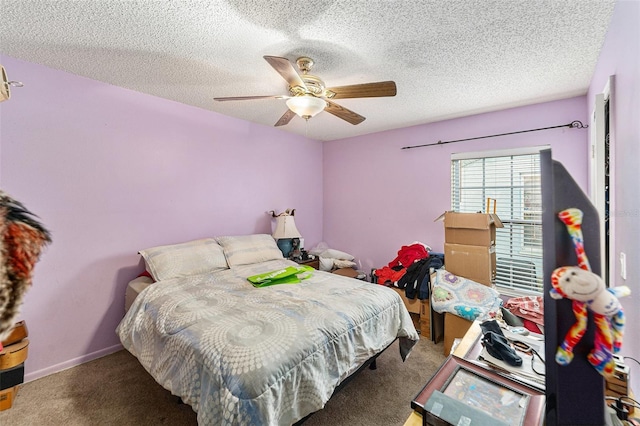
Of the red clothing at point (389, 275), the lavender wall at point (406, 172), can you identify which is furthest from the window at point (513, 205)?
the red clothing at point (389, 275)

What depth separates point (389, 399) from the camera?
1889 mm

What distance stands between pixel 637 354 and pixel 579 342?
0.73 meters

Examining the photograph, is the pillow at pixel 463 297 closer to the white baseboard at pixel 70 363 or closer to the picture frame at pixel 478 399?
the picture frame at pixel 478 399

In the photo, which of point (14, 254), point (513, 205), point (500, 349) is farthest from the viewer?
point (513, 205)

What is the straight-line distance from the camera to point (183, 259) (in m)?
2.47

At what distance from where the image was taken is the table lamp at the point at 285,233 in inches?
138

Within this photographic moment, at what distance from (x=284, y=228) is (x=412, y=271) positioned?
1645 mm

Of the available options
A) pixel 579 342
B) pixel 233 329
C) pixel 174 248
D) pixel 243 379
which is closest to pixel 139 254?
pixel 174 248

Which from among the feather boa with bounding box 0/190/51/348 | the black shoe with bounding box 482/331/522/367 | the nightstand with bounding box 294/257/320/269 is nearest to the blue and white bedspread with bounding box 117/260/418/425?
the black shoe with bounding box 482/331/522/367

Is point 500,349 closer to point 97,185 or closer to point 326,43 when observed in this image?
point 326,43

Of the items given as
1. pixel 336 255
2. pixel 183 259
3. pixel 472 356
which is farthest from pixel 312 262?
pixel 472 356

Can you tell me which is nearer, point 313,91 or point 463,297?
point 313,91

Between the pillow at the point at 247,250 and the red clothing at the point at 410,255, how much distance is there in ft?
4.78

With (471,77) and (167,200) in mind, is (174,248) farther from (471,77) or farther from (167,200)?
(471,77)
